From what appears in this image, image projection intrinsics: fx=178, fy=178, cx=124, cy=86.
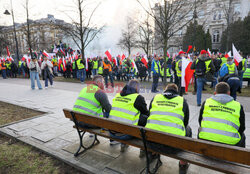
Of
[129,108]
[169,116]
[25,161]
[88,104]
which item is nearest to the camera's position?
[169,116]

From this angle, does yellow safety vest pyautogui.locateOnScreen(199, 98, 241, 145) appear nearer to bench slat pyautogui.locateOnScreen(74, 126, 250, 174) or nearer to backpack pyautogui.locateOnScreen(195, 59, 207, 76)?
bench slat pyautogui.locateOnScreen(74, 126, 250, 174)

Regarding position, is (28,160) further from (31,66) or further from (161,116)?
(31,66)

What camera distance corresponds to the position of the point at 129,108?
2990 mm

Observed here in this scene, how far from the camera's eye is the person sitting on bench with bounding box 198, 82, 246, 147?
236 centimetres

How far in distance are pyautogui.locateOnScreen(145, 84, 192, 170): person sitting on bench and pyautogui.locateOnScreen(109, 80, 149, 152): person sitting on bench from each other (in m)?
0.32

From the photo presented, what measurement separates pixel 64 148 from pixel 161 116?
2256 millimetres

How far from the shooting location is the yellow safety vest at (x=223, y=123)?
2.36 meters

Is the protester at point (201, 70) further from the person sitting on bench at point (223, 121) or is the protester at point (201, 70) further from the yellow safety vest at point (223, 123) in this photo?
the yellow safety vest at point (223, 123)

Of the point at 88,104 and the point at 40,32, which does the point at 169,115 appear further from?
the point at 40,32

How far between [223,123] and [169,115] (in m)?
0.70

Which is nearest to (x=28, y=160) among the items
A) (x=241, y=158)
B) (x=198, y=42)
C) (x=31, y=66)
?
(x=241, y=158)

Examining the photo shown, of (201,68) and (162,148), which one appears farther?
(201,68)

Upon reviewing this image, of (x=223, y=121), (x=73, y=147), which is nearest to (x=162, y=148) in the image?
(x=223, y=121)

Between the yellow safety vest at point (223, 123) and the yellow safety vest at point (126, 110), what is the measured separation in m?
1.07
